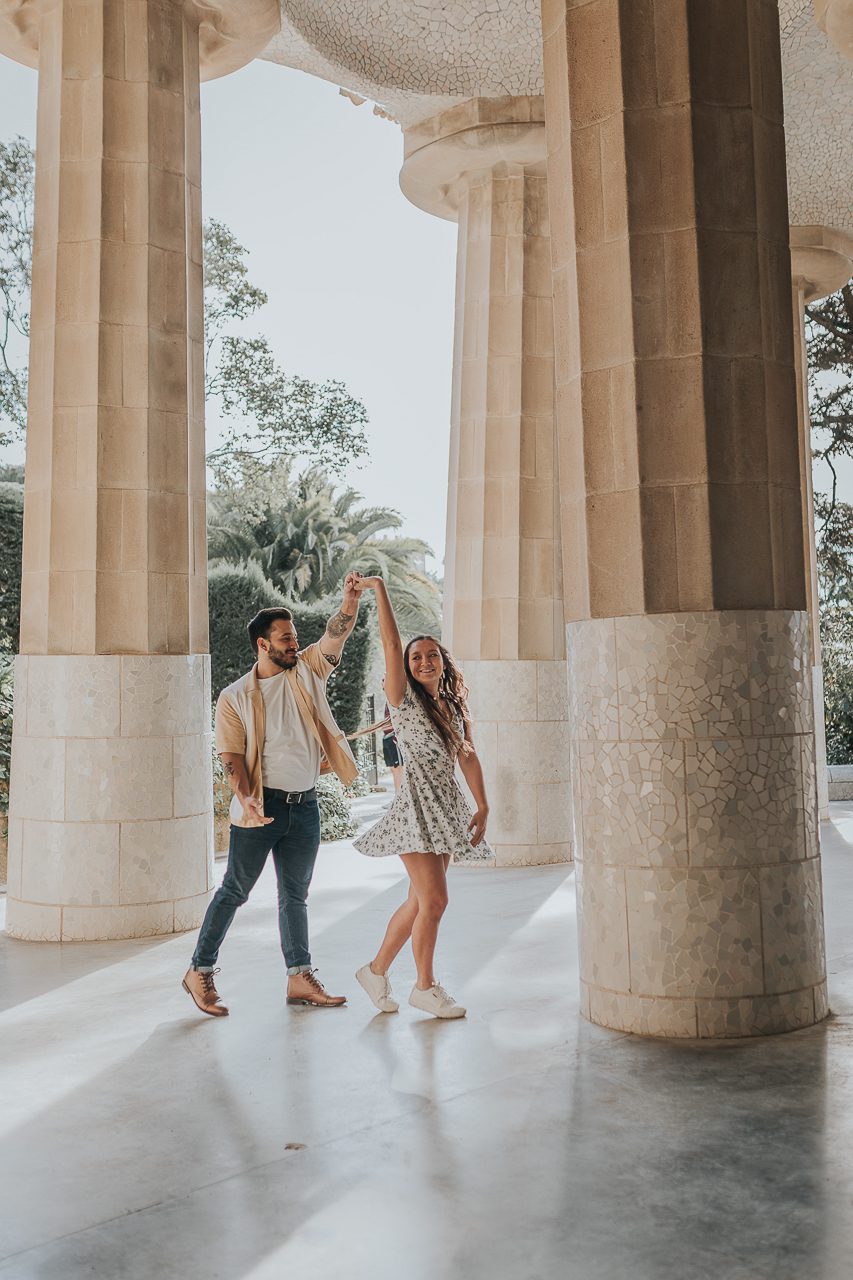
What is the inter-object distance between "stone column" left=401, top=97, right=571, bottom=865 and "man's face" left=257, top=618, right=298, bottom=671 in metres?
5.75

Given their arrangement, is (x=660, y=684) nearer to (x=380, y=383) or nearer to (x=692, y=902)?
(x=692, y=902)

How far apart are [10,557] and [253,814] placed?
1656 cm

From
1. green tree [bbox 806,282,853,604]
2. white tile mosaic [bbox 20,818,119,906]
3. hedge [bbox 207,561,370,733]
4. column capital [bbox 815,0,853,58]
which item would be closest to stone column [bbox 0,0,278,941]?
white tile mosaic [bbox 20,818,119,906]

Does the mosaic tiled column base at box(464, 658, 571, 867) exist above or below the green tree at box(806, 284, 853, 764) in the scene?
below

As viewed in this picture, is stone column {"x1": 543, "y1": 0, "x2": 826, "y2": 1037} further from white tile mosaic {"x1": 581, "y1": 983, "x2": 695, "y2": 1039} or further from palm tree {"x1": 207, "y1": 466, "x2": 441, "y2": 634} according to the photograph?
palm tree {"x1": 207, "y1": 466, "x2": 441, "y2": 634}

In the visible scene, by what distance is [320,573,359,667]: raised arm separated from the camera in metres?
5.91

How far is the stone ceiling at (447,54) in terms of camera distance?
1070cm

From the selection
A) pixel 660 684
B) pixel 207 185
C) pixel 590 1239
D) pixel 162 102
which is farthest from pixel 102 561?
pixel 207 185

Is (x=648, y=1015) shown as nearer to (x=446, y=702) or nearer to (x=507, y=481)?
(x=446, y=702)

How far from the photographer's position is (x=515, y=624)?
11.9 m

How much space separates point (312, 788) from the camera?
249 inches

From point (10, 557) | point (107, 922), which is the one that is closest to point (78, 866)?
point (107, 922)

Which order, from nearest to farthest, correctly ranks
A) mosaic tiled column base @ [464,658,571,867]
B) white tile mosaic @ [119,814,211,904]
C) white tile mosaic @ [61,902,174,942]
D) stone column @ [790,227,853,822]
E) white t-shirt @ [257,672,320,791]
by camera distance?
white t-shirt @ [257,672,320,791]
white tile mosaic @ [61,902,174,942]
white tile mosaic @ [119,814,211,904]
mosaic tiled column base @ [464,658,571,867]
stone column @ [790,227,853,822]

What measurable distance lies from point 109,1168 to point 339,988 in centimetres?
257
